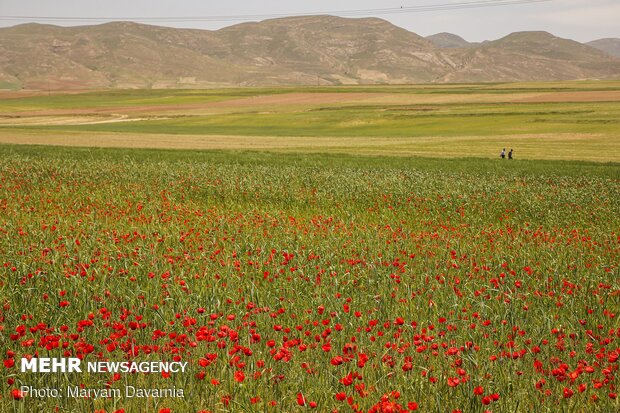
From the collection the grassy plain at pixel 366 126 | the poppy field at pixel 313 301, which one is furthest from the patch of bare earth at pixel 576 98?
the poppy field at pixel 313 301

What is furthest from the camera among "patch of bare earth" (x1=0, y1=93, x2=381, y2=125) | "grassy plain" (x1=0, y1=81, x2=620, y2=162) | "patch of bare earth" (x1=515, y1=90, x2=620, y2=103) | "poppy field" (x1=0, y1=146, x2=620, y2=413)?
"patch of bare earth" (x1=515, y1=90, x2=620, y2=103)

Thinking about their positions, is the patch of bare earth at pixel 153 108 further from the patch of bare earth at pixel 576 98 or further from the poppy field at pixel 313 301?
the poppy field at pixel 313 301

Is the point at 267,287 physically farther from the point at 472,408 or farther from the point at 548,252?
the point at 548,252

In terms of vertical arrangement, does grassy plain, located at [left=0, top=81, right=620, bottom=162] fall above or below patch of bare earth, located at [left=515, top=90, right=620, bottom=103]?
below

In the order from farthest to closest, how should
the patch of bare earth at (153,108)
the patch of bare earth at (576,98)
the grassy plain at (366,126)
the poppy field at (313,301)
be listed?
1. the patch of bare earth at (576,98)
2. the patch of bare earth at (153,108)
3. the grassy plain at (366,126)
4. the poppy field at (313,301)

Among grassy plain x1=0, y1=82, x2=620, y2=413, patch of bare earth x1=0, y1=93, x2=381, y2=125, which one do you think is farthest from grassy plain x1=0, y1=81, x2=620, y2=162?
grassy plain x1=0, y1=82, x2=620, y2=413

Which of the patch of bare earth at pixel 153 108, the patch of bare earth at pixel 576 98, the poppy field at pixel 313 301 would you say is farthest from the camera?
the patch of bare earth at pixel 576 98

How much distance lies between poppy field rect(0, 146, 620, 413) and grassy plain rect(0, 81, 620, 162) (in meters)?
32.1

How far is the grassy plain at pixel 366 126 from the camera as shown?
2196 inches

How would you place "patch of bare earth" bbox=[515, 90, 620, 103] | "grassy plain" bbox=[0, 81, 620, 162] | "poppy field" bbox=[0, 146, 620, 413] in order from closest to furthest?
"poppy field" bbox=[0, 146, 620, 413] → "grassy plain" bbox=[0, 81, 620, 162] → "patch of bare earth" bbox=[515, 90, 620, 103]

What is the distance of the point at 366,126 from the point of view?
278ft

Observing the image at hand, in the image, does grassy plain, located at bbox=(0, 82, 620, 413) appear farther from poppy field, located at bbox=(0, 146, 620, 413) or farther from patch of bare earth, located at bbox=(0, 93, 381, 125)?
patch of bare earth, located at bbox=(0, 93, 381, 125)

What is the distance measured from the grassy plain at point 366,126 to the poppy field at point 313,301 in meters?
32.1

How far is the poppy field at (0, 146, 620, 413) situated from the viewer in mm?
5996
